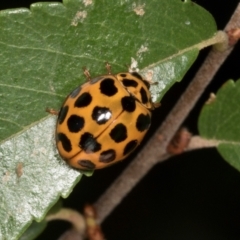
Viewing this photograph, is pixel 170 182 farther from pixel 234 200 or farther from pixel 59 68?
pixel 59 68

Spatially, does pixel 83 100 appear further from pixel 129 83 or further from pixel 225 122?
pixel 225 122

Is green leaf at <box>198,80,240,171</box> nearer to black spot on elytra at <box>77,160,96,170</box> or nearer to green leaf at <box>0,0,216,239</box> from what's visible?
green leaf at <box>0,0,216,239</box>

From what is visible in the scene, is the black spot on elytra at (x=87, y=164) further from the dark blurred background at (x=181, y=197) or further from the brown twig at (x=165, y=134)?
the dark blurred background at (x=181, y=197)

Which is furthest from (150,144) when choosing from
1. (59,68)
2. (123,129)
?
(59,68)

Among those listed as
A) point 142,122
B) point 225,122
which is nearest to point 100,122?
point 142,122

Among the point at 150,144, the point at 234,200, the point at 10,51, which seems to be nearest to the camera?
the point at 10,51

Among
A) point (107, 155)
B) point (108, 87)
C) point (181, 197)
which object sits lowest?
point (181, 197)

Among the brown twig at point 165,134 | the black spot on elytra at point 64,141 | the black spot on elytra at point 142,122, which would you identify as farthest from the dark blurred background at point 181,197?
the black spot on elytra at point 64,141
